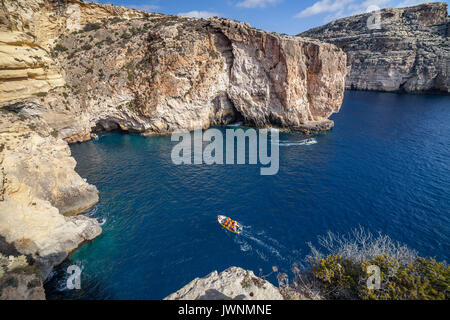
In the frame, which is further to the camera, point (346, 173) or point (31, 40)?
point (346, 173)

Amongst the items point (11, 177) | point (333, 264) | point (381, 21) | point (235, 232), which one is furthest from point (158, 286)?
point (381, 21)

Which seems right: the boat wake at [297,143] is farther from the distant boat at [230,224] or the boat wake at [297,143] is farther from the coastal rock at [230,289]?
the coastal rock at [230,289]

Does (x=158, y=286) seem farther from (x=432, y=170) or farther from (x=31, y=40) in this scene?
(x=432, y=170)

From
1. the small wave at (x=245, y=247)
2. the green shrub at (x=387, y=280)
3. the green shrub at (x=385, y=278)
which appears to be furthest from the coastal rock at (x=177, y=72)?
the green shrub at (x=387, y=280)
